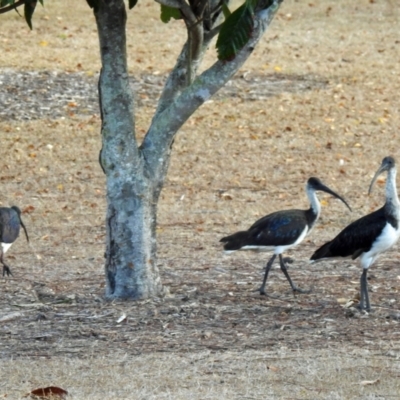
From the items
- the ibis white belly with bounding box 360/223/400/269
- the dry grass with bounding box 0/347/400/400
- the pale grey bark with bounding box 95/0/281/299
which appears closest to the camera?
the dry grass with bounding box 0/347/400/400

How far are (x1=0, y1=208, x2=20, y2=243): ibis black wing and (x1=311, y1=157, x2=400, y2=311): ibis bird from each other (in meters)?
3.02

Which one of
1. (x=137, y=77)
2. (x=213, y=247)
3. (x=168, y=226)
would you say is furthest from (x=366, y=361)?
(x=137, y=77)

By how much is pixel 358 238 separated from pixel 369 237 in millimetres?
92

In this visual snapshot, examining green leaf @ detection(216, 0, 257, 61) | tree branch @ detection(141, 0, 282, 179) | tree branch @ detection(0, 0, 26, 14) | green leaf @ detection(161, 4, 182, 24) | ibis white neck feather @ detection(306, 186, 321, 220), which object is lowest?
ibis white neck feather @ detection(306, 186, 321, 220)

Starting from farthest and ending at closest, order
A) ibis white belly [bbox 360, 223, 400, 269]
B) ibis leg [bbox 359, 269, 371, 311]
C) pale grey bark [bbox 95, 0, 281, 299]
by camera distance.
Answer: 1. ibis white belly [bbox 360, 223, 400, 269]
2. ibis leg [bbox 359, 269, 371, 311]
3. pale grey bark [bbox 95, 0, 281, 299]

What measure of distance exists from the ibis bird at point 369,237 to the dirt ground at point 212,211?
13.3 inches

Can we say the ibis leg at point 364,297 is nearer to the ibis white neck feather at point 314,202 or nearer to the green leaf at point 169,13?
the ibis white neck feather at point 314,202

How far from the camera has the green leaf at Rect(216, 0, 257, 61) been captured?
677 centimetres

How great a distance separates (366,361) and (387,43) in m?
15.6

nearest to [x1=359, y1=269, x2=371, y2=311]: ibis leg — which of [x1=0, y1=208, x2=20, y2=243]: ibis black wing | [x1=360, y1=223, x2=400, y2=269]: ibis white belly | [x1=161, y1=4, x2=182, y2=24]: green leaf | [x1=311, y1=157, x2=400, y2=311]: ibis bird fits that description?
[x1=311, y1=157, x2=400, y2=311]: ibis bird

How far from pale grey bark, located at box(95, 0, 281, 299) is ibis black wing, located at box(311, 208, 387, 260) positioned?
4.58 ft

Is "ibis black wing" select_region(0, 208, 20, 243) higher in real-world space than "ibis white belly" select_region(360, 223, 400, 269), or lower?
higher

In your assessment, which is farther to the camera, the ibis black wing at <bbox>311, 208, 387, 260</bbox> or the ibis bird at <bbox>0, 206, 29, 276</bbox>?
the ibis bird at <bbox>0, 206, 29, 276</bbox>

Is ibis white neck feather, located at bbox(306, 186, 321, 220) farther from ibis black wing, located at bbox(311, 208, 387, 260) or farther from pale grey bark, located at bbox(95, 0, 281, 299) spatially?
pale grey bark, located at bbox(95, 0, 281, 299)
